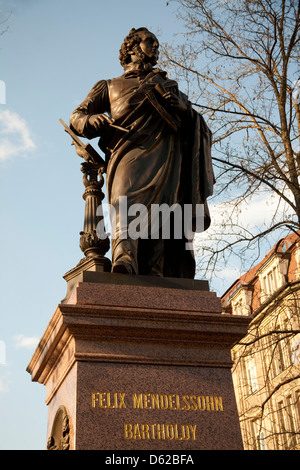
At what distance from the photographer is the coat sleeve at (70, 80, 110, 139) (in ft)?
19.8

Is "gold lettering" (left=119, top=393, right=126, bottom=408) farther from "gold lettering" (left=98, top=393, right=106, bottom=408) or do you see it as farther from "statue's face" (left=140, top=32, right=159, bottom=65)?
"statue's face" (left=140, top=32, right=159, bottom=65)

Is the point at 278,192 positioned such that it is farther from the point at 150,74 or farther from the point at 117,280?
the point at 117,280

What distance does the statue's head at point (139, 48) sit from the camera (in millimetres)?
6586

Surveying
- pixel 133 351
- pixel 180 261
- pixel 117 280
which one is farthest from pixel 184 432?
pixel 180 261

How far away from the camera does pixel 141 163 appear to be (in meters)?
5.76

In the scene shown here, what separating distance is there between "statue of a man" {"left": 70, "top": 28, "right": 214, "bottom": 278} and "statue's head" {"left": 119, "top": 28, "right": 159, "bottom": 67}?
10cm

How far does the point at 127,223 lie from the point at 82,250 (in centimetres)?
55

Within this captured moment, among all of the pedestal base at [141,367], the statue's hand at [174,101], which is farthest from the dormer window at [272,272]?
the pedestal base at [141,367]

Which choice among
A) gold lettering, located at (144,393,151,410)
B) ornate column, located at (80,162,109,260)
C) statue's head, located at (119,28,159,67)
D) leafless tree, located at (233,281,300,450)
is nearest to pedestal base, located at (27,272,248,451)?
gold lettering, located at (144,393,151,410)

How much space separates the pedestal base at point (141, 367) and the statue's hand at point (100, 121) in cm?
161

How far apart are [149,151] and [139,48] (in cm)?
136

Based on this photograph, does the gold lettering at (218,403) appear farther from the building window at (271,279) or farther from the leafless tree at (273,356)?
the building window at (271,279)

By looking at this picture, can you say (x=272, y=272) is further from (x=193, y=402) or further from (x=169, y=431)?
(x=169, y=431)

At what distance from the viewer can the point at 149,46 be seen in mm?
6605
